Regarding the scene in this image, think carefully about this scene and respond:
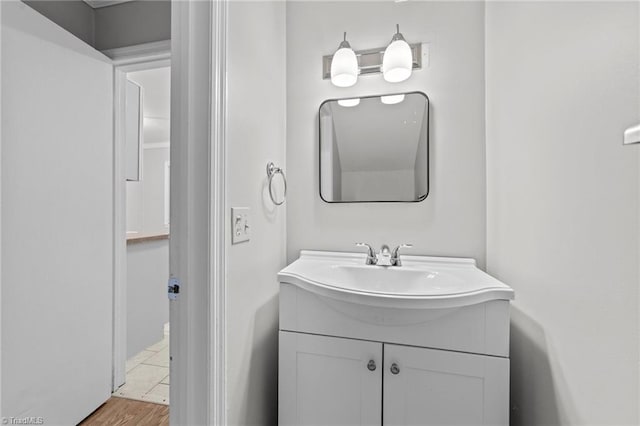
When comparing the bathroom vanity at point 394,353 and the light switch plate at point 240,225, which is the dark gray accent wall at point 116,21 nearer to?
the light switch plate at point 240,225

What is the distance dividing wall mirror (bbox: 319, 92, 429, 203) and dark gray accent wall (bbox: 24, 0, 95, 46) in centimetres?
148

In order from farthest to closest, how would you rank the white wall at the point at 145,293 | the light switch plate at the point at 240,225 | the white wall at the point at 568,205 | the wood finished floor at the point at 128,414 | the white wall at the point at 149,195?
1. the white wall at the point at 149,195
2. the white wall at the point at 145,293
3. the wood finished floor at the point at 128,414
4. the light switch plate at the point at 240,225
5. the white wall at the point at 568,205

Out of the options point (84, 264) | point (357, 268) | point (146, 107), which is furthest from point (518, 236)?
point (146, 107)

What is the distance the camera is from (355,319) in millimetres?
998

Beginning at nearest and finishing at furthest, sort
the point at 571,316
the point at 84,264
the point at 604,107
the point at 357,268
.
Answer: the point at 604,107 < the point at 571,316 < the point at 357,268 < the point at 84,264

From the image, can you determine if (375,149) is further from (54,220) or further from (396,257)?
(54,220)

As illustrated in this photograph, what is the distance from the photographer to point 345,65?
135 cm

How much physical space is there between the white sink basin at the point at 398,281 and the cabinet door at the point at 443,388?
20cm

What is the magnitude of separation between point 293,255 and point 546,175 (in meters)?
1.06

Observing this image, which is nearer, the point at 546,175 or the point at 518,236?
the point at 546,175

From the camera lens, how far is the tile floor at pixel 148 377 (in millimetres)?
1696

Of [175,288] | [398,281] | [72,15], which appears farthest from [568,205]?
[72,15]

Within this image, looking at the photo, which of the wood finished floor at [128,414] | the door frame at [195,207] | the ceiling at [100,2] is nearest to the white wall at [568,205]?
the door frame at [195,207]

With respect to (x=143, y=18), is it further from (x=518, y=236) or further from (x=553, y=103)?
(x=518, y=236)
